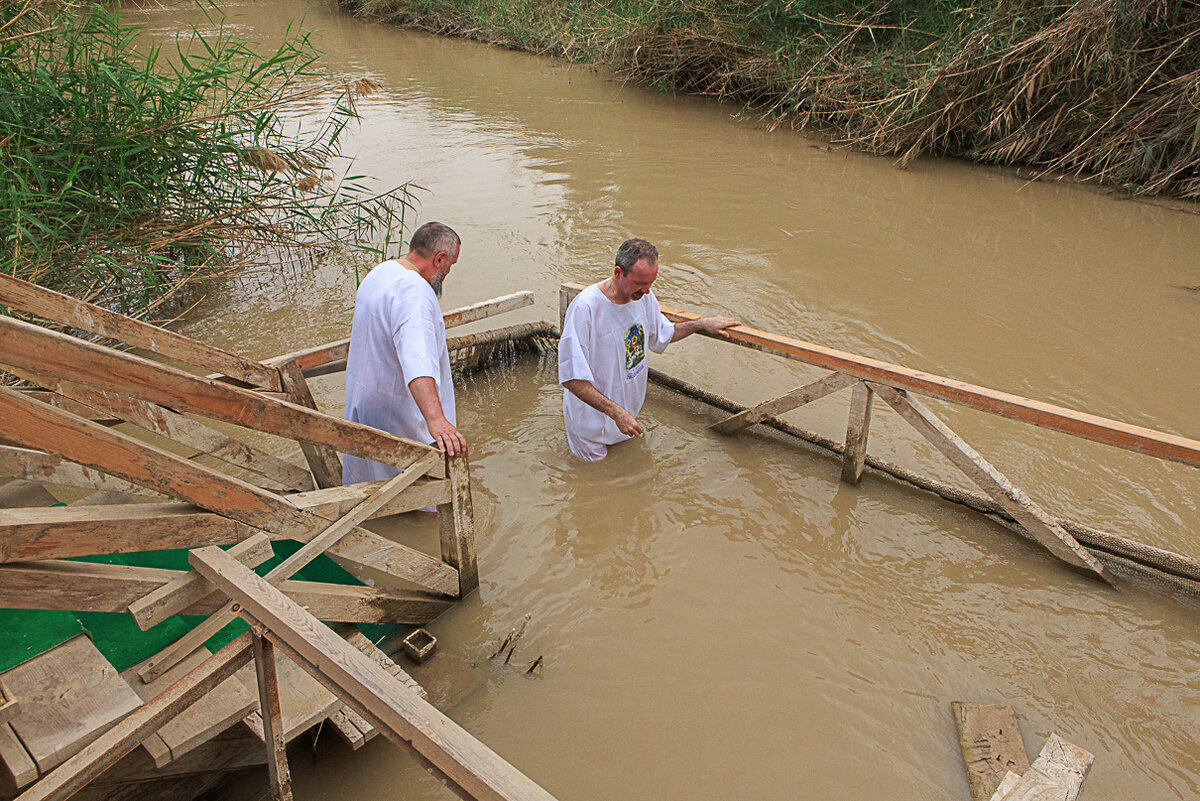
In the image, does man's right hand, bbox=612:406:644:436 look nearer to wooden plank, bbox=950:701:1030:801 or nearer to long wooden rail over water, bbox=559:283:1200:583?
long wooden rail over water, bbox=559:283:1200:583

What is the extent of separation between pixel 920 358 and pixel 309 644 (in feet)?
A: 15.9

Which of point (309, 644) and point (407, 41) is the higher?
point (407, 41)

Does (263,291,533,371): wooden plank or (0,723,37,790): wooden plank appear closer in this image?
(0,723,37,790): wooden plank

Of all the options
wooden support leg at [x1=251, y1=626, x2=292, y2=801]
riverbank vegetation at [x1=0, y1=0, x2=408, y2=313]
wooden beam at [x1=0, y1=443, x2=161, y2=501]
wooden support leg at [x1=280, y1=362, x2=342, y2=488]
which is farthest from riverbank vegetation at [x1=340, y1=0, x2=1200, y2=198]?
wooden beam at [x1=0, y1=443, x2=161, y2=501]

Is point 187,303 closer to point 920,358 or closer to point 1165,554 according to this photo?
point 920,358

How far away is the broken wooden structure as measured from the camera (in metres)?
1.97

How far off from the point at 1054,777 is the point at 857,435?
2.28m

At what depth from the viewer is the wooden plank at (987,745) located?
2.69 meters

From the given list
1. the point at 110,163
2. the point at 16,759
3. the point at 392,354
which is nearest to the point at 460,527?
the point at 392,354

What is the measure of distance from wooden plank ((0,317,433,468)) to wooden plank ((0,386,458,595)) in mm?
74

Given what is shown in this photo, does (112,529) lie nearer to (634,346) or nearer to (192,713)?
(192,713)

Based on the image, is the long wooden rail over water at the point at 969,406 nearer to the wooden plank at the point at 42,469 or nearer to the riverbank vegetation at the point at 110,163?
the wooden plank at the point at 42,469

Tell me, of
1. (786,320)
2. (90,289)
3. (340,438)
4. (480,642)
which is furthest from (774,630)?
(90,289)

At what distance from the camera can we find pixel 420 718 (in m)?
1.80
